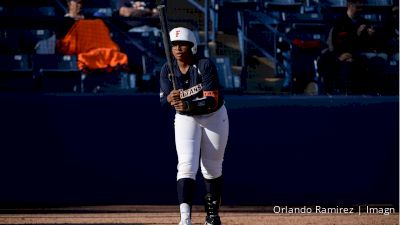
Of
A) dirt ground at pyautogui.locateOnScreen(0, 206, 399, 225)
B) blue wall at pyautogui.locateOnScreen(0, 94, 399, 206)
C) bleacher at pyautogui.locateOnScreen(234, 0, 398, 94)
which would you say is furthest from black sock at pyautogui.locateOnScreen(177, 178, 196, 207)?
bleacher at pyautogui.locateOnScreen(234, 0, 398, 94)

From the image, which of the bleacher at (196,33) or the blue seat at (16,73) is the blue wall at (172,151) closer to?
the bleacher at (196,33)

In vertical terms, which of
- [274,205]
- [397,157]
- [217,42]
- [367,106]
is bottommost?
[274,205]

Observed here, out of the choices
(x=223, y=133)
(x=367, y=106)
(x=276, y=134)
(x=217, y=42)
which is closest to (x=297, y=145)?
(x=276, y=134)

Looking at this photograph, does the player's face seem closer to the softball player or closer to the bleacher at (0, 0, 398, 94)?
the softball player

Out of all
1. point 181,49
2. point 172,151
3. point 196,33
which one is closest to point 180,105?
point 181,49

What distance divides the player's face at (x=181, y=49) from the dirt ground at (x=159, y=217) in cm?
145

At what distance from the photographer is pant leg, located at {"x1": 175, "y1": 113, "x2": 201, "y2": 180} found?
4.92 metres

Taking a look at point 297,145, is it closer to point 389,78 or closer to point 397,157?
point 397,157

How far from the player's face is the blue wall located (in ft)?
5.74

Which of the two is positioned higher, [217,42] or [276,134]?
[217,42]

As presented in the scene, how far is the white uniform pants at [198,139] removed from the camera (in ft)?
16.2

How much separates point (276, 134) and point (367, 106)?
0.94m

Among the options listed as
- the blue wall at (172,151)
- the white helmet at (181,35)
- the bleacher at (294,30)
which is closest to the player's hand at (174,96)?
the white helmet at (181,35)

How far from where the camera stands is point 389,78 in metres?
8.41
